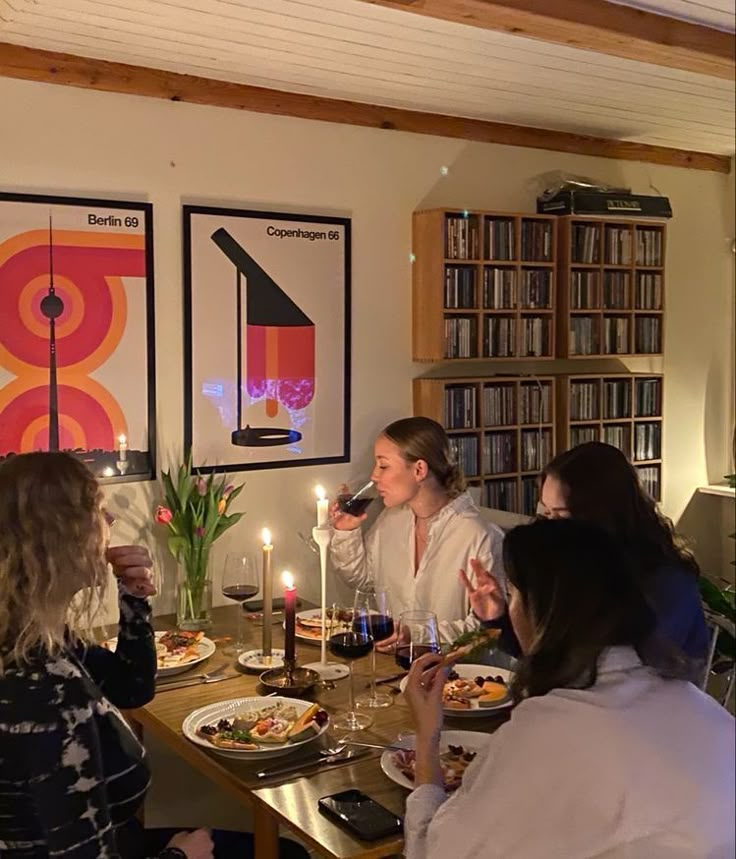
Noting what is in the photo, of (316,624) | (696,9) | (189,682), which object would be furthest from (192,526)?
(696,9)

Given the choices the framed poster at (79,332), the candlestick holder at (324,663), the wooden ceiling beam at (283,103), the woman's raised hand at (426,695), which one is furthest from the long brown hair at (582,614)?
the wooden ceiling beam at (283,103)

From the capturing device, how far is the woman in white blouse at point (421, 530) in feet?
9.98

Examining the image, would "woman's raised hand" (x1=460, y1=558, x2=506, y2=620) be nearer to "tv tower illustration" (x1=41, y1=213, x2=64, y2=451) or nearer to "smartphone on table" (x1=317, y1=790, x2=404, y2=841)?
"smartphone on table" (x1=317, y1=790, x2=404, y2=841)

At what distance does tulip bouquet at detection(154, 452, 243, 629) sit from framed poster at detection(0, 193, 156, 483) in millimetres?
121

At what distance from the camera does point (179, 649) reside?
Answer: 105 inches

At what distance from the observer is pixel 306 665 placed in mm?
2594

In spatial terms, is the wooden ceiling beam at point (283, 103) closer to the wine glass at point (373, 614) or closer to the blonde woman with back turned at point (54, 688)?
the blonde woman with back turned at point (54, 688)

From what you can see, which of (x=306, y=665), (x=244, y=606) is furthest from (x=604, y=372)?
(x=306, y=665)

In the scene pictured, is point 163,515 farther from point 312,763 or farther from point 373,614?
point 312,763

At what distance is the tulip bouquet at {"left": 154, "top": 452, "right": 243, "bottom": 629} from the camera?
3117 mm

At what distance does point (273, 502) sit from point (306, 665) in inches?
41.6

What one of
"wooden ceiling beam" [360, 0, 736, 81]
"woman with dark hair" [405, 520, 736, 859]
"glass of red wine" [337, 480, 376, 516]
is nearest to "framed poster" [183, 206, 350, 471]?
"glass of red wine" [337, 480, 376, 516]

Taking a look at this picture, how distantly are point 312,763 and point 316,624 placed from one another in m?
0.90

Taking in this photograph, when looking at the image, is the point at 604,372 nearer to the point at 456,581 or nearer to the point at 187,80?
the point at 456,581
